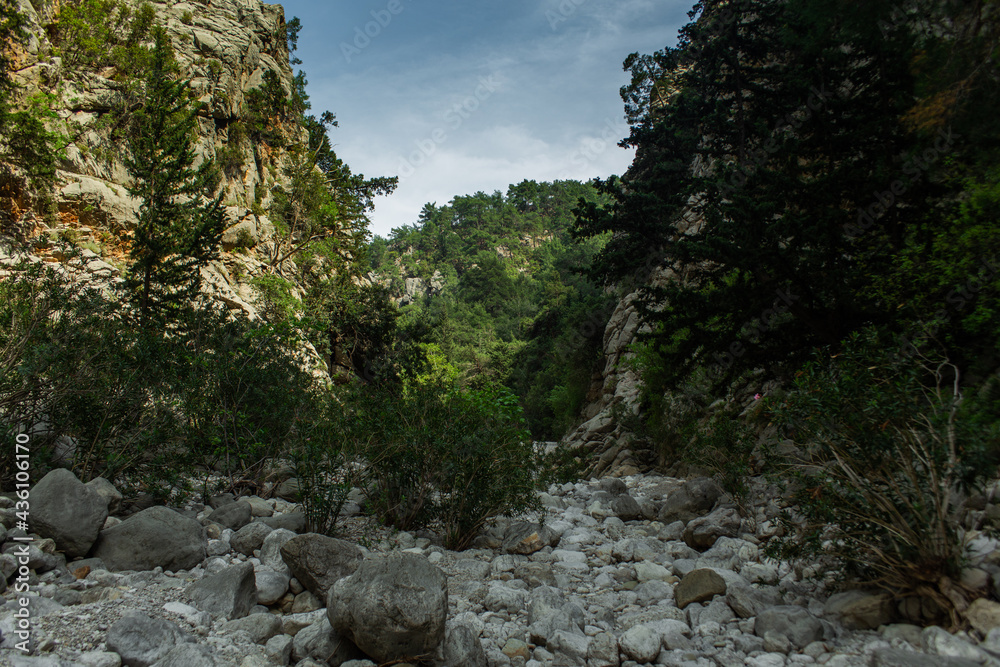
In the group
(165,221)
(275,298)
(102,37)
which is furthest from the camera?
(275,298)

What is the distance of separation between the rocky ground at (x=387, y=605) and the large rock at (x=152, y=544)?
0.01 meters

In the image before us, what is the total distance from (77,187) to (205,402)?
41.9 ft

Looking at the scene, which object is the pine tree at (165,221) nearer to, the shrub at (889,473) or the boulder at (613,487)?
the boulder at (613,487)

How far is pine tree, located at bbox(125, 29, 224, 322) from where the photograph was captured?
12.9 meters

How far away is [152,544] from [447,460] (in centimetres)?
301

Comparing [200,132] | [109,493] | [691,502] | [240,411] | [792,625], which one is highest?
[200,132]

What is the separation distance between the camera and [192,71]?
20938 millimetres

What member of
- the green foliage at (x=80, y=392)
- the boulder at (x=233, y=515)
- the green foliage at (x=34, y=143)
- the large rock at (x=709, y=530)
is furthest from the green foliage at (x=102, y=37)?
the large rock at (x=709, y=530)

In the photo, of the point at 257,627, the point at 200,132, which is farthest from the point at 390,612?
the point at 200,132

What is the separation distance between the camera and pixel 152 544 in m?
4.44

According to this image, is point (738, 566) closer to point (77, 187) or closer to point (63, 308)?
point (63, 308)

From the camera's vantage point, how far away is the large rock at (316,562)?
14.2ft

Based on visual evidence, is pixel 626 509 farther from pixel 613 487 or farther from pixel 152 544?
pixel 152 544

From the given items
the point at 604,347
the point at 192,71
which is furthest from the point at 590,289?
the point at 192,71
